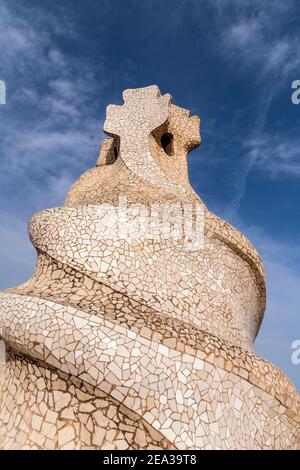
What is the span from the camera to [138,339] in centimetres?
374

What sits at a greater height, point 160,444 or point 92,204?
point 92,204

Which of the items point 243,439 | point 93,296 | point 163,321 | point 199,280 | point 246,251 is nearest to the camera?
point 243,439

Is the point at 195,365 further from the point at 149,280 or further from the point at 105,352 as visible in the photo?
the point at 149,280

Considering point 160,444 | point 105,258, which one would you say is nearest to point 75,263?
point 105,258

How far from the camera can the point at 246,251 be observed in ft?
18.4

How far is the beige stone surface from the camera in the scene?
3.55 metres

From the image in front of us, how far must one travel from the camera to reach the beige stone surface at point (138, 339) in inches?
140

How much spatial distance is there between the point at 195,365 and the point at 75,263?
1.87 meters
